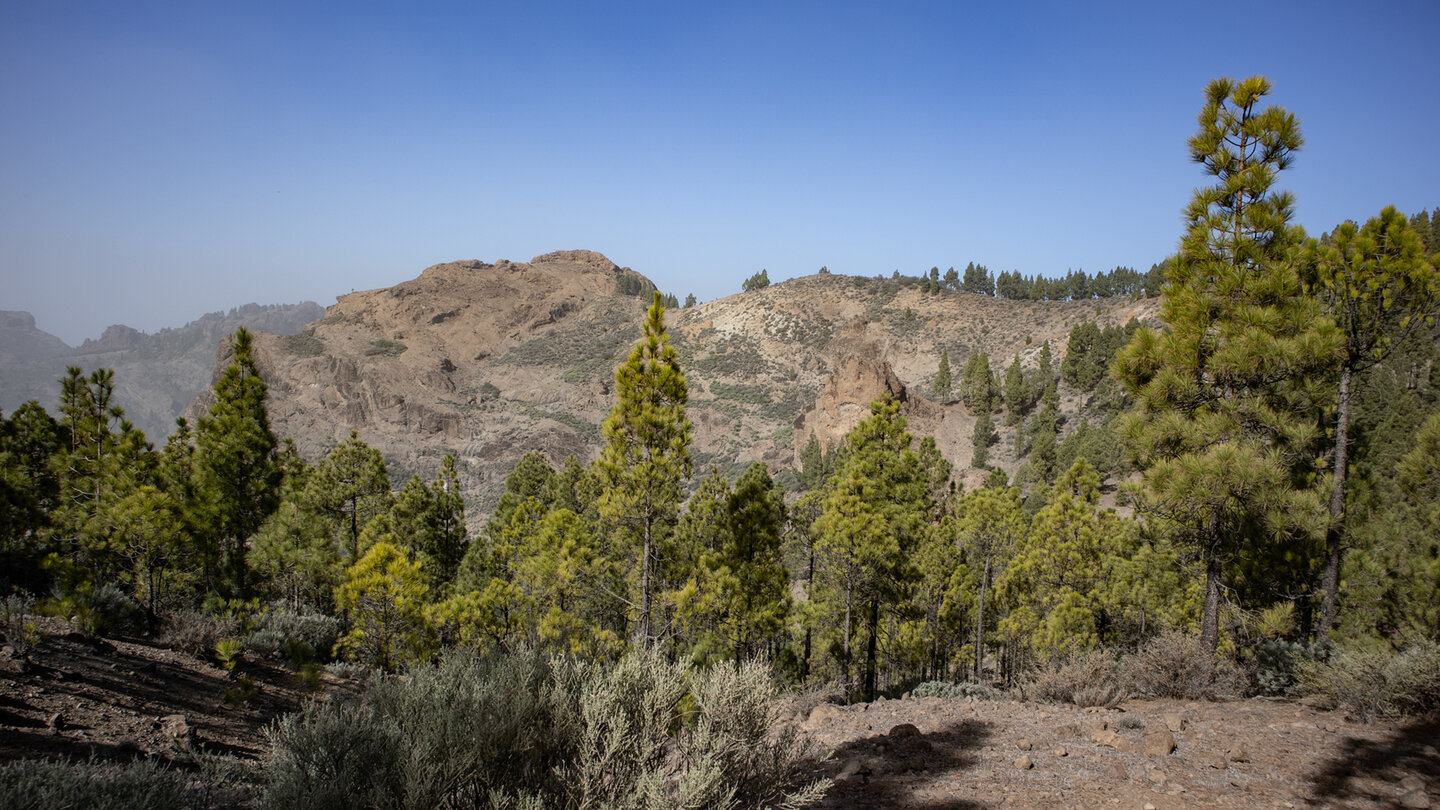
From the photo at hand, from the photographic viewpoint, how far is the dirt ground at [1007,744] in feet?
15.3

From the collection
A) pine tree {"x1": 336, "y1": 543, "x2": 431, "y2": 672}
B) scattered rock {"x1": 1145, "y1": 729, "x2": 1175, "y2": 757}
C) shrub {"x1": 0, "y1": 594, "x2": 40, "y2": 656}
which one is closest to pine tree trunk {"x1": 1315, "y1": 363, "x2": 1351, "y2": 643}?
scattered rock {"x1": 1145, "y1": 729, "x2": 1175, "y2": 757}

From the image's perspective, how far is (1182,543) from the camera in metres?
9.01

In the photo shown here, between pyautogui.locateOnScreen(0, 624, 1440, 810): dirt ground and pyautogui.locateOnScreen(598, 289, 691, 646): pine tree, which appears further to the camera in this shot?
pyautogui.locateOnScreen(598, 289, 691, 646): pine tree

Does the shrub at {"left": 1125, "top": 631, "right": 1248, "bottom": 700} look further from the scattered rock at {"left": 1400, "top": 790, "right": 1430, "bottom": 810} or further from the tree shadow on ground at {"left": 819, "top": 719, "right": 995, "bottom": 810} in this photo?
the scattered rock at {"left": 1400, "top": 790, "right": 1430, "bottom": 810}

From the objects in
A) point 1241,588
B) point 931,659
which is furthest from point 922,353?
point 1241,588

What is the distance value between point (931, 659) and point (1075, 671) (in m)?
16.4

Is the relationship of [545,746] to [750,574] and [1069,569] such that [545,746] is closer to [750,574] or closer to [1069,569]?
[750,574]

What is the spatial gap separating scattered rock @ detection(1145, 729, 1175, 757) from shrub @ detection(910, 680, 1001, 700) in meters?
3.49

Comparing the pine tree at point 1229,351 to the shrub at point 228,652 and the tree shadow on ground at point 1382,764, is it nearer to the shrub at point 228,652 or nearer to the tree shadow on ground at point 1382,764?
the tree shadow on ground at point 1382,764

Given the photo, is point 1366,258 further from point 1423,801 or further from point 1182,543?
point 1423,801

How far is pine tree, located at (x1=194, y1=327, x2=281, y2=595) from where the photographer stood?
15.0m

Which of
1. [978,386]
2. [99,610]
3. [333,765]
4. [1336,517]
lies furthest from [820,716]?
[978,386]

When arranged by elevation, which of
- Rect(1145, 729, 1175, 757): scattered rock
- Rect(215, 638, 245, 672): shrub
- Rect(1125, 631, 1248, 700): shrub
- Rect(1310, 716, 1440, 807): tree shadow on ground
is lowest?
Rect(215, 638, 245, 672): shrub

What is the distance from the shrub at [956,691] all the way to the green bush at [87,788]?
29.1ft
